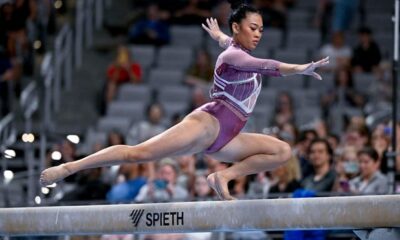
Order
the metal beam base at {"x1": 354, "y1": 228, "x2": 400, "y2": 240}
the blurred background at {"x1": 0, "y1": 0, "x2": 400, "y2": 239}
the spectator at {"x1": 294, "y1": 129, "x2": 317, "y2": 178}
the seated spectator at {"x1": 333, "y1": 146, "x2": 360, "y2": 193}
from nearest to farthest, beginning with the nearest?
1. the metal beam base at {"x1": 354, "y1": 228, "x2": 400, "y2": 240}
2. the seated spectator at {"x1": 333, "y1": 146, "x2": 360, "y2": 193}
3. the spectator at {"x1": 294, "y1": 129, "x2": 317, "y2": 178}
4. the blurred background at {"x1": 0, "y1": 0, "x2": 400, "y2": 239}

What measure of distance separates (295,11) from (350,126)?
11.4 ft

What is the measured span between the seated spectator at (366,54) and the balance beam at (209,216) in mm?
6948

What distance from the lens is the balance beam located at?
828 centimetres

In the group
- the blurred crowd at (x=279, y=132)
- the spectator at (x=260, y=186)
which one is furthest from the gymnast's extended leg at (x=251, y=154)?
the spectator at (x=260, y=186)

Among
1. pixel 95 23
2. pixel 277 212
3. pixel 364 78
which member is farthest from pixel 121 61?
pixel 277 212

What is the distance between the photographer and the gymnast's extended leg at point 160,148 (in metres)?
8.62

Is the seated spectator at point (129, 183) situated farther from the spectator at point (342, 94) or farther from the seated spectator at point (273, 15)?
the seated spectator at point (273, 15)

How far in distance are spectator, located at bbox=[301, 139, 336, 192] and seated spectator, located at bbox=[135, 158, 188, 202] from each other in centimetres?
132

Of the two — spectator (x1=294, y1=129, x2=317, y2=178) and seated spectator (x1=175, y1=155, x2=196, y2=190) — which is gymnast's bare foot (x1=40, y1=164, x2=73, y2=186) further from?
spectator (x1=294, y1=129, x2=317, y2=178)

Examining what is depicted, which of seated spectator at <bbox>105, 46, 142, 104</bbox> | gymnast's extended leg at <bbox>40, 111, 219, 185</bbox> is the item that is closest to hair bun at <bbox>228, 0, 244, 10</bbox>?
gymnast's extended leg at <bbox>40, 111, 219, 185</bbox>

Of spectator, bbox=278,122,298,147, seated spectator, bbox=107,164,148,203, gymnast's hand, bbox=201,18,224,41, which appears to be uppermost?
gymnast's hand, bbox=201,18,224,41

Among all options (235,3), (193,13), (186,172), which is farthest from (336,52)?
(235,3)

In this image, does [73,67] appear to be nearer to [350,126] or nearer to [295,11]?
[295,11]

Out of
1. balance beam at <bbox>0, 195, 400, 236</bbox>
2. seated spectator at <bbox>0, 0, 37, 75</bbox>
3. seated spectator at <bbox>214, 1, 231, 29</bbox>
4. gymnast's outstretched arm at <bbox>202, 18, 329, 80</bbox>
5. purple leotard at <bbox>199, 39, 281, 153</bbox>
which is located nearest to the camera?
gymnast's outstretched arm at <bbox>202, 18, 329, 80</bbox>
